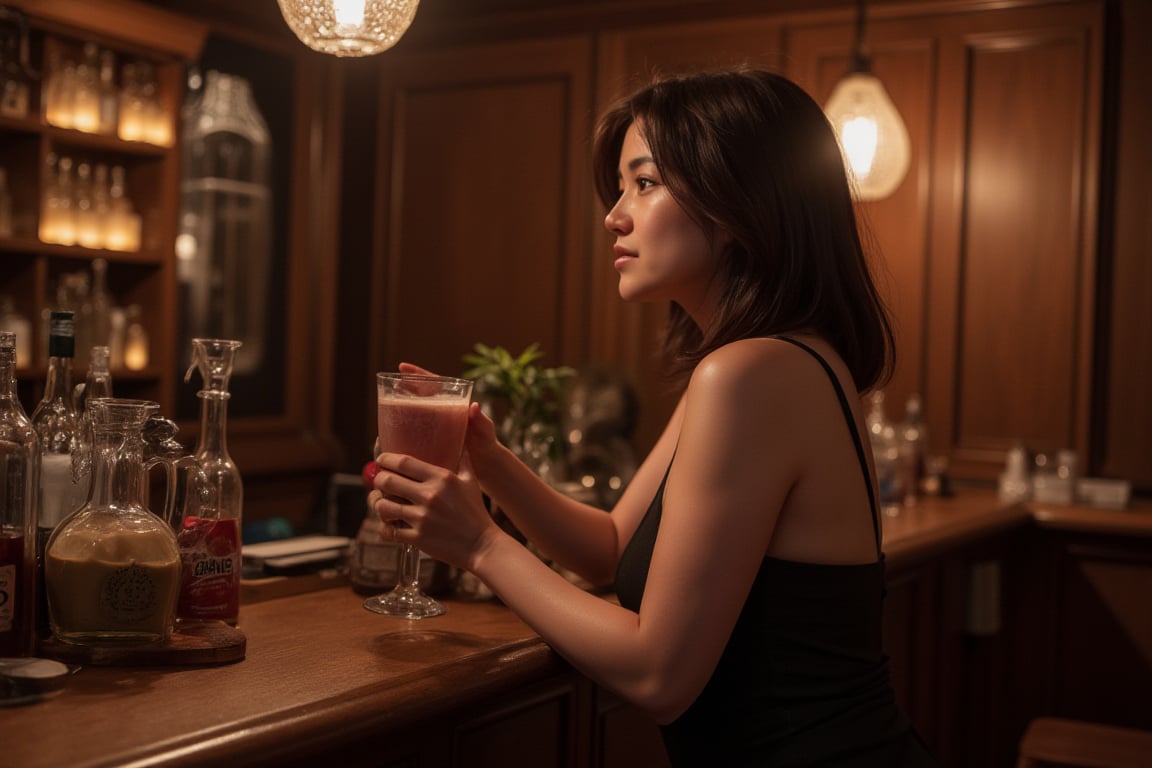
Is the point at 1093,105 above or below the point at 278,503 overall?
above

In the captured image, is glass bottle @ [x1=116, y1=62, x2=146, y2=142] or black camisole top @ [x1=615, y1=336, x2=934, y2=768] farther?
glass bottle @ [x1=116, y1=62, x2=146, y2=142]

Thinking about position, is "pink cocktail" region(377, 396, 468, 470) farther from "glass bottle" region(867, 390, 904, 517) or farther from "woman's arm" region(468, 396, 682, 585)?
"glass bottle" region(867, 390, 904, 517)

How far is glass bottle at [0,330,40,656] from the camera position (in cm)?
121

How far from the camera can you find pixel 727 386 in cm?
133

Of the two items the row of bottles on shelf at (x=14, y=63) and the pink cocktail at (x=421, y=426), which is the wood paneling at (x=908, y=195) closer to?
the row of bottles on shelf at (x=14, y=63)

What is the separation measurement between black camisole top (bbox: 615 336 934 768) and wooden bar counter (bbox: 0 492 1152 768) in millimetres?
210

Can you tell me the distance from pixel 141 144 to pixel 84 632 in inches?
133

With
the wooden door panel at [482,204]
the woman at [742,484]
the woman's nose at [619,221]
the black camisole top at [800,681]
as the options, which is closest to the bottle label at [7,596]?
the woman at [742,484]

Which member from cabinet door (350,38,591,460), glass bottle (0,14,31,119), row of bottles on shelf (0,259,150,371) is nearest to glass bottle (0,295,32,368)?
row of bottles on shelf (0,259,150,371)

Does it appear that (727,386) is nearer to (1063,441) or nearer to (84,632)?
(84,632)

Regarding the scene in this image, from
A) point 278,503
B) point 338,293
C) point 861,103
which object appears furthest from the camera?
point 338,293

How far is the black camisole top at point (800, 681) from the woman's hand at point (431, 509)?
22 cm

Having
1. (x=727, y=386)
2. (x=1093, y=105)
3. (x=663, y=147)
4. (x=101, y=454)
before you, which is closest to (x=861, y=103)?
(x=1093, y=105)

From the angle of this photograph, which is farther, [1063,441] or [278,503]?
[278,503]
